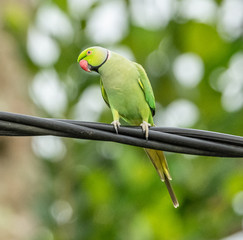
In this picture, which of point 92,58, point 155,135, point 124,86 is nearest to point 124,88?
point 124,86

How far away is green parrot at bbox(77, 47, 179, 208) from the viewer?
12.7 feet

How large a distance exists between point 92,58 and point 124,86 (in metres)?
0.34

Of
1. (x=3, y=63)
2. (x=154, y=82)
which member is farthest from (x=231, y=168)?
(x=3, y=63)

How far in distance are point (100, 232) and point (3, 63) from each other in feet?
12.1

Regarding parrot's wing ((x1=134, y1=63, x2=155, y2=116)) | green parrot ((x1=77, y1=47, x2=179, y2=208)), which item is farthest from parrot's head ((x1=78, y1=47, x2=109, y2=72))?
parrot's wing ((x1=134, y1=63, x2=155, y2=116))

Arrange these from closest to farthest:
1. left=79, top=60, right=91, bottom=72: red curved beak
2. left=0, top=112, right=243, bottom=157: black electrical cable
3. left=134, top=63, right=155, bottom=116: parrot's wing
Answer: left=0, top=112, right=243, bottom=157: black electrical cable < left=79, top=60, right=91, bottom=72: red curved beak < left=134, top=63, right=155, bottom=116: parrot's wing

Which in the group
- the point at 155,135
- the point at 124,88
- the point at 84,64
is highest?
the point at 84,64

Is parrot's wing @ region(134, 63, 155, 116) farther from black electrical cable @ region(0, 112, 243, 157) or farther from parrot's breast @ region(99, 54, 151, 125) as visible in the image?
black electrical cable @ region(0, 112, 243, 157)

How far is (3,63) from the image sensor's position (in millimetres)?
8742

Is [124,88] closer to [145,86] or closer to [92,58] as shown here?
[145,86]

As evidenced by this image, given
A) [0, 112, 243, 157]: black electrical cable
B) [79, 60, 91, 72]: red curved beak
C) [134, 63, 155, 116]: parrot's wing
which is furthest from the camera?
[134, 63, 155, 116]: parrot's wing

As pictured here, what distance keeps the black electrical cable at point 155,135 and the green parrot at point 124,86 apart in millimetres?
1031

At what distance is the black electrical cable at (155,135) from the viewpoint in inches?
109

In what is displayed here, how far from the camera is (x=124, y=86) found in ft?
13.0
